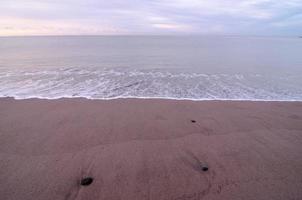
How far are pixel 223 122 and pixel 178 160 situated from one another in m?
2.22

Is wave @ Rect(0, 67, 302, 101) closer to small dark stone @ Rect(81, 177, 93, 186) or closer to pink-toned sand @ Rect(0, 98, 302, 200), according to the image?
pink-toned sand @ Rect(0, 98, 302, 200)

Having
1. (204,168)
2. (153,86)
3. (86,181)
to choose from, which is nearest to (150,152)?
(204,168)

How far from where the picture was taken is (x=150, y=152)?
4.25 metres

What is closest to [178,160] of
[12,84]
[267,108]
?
[267,108]

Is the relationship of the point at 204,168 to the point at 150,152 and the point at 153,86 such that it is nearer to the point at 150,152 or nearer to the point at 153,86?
the point at 150,152

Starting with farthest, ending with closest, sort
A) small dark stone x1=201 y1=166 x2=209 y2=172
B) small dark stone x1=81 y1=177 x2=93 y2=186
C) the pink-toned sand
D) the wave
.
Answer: the wave
small dark stone x1=201 y1=166 x2=209 y2=172
small dark stone x1=81 y1=177 x2=93 y2=186
the pink-toned sand

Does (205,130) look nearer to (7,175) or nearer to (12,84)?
(7,175)

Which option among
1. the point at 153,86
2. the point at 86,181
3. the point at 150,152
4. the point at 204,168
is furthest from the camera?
the point at 153,86

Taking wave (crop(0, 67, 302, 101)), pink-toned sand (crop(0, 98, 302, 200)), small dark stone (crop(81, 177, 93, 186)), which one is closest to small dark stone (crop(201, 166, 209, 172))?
pink-toned sand (crop(0, 98, 302, 200))

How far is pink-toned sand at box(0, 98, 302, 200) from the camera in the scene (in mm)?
3256

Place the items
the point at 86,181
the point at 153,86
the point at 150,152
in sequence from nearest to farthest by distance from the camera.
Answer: the point at 86,181 < the point at 150,152 < the point at 153,86

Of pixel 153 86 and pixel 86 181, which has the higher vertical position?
pixel 153 86

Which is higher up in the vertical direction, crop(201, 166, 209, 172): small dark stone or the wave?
the wave

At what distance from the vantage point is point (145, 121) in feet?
18.8
